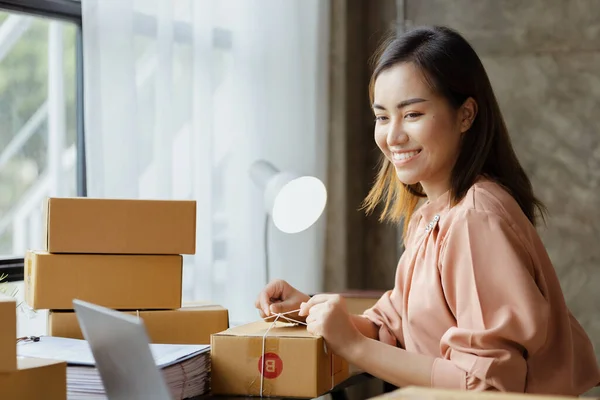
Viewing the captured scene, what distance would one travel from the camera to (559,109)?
3555 mm

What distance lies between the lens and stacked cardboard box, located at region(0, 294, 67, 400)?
1348mm

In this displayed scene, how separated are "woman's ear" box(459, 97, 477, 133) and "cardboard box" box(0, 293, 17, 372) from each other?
0.85m

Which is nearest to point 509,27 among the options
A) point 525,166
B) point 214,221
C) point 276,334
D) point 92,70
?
point 525,166

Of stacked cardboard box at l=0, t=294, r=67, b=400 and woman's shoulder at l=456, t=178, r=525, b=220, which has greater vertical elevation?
woman's shoulder at l=456, t=178, r=525, b=220

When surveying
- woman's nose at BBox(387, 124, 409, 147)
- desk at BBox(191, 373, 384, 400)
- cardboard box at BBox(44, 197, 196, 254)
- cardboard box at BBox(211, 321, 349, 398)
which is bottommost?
desk at BBox(191, 373, 384, 400)

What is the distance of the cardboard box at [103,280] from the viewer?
5.70 feet

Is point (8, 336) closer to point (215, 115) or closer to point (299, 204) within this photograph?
point (299, 204)

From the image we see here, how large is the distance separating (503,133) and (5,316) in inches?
37.5

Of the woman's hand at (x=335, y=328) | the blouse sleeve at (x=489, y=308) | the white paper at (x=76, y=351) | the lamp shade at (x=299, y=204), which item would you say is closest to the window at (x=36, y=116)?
the lamp shade at (x=299, y=204)

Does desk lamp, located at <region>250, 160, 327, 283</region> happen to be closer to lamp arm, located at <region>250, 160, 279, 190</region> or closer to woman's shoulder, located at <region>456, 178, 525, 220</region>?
lamp arm, located at <region>250, 160, 279, 190</region>

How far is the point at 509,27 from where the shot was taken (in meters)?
3.59

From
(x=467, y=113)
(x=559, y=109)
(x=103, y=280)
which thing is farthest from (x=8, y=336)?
(x=559, y=109)

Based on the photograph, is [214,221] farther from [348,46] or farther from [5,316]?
[5,316]

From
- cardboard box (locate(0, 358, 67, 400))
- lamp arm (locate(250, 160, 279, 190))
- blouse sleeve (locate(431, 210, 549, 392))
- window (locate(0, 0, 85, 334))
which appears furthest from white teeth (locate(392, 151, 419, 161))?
window (locate(0, 0, 85, 334))
